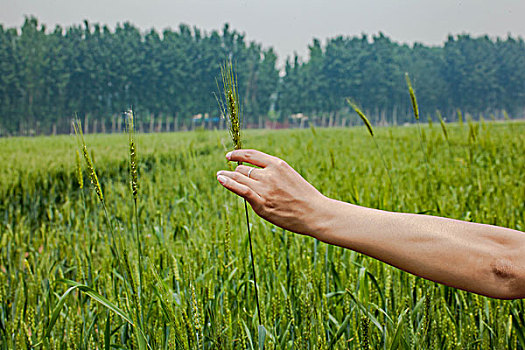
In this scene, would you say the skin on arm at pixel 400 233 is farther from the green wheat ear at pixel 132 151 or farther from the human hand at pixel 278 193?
the green wheat ear at pixel 132 151

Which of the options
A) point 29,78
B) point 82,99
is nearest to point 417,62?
point 82,99

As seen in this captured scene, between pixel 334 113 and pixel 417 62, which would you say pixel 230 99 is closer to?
pixel 334 113

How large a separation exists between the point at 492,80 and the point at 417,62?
412 inches

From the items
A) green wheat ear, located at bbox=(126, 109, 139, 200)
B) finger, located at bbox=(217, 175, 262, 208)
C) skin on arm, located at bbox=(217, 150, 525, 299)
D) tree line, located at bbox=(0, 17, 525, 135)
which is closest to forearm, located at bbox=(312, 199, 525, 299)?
skin on arm, located at bbox=(217, 150, 525, 299)

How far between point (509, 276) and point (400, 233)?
0.20 metres

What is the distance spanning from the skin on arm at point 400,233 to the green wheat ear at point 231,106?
0.16 feet

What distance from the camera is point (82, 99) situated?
43625mm

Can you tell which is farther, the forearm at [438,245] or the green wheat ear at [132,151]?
the green wheat ear at [132,151]

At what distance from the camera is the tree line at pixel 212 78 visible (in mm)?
40031

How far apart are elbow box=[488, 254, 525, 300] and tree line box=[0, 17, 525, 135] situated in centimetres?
3769

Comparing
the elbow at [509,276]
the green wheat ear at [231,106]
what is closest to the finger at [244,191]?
the green wheat ear at [231,106]

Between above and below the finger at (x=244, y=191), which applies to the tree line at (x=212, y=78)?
above

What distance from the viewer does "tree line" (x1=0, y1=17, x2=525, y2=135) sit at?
40.0 meters

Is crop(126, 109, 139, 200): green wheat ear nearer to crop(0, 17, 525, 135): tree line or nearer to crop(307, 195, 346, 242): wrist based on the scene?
crop(307, 195, 346, 242): wrist
